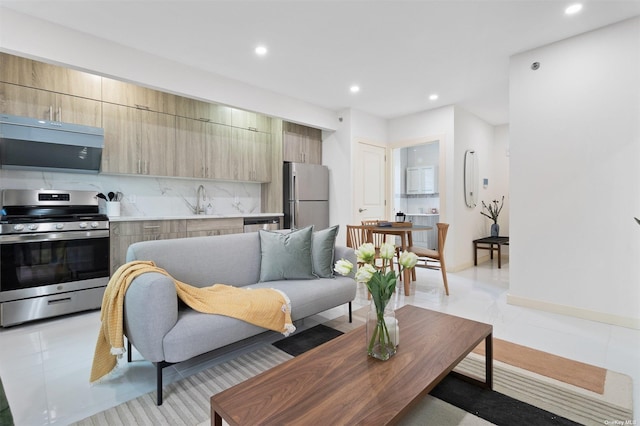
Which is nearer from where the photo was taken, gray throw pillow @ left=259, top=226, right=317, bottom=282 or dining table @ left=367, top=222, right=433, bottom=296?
gray throw pillow @ left=259, top=226, right=317, bottom=282

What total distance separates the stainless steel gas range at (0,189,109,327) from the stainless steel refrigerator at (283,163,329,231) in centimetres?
252

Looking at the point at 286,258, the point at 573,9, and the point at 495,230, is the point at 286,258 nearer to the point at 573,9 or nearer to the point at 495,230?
the point at 573,9

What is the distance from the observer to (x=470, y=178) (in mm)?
5418

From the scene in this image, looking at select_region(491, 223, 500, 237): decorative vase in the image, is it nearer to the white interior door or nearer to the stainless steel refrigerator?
the white interior door

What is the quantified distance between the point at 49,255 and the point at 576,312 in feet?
17.0

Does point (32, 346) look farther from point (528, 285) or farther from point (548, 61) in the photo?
point (548, 61)

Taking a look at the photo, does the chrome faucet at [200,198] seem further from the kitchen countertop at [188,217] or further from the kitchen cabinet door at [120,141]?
the kitchen cabinet door at [120,141]

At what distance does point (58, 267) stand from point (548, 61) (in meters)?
5.40

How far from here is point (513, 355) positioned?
2205 millimetres

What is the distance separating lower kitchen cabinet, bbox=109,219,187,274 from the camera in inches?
133

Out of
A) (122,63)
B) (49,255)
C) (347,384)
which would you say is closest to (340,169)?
(122,63)

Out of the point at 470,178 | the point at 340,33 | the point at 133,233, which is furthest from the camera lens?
the point at 470,178

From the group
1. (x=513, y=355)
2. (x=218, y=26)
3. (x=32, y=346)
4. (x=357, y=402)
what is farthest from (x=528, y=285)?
(x=32, y=346)

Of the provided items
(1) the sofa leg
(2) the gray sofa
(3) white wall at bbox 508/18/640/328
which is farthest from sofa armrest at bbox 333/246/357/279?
(3) white wall at bbox 508/18/640/328
